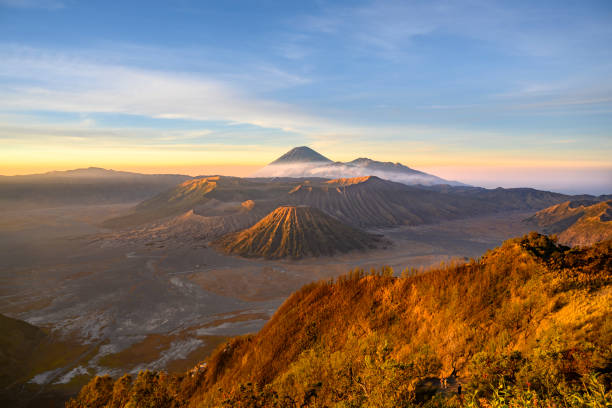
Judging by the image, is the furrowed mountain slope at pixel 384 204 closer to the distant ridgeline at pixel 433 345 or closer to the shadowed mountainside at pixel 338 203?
the shadowed mountainside at pixel 338 203

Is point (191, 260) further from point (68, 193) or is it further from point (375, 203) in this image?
point (68, 193)

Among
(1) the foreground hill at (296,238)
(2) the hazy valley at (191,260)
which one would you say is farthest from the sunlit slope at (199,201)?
(1) the foreground hill at (296,238)

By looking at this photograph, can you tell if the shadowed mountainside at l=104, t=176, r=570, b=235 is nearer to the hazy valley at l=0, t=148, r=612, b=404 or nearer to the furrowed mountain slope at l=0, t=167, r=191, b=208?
the hazy valley at l=0, t=148, r=612, b=404

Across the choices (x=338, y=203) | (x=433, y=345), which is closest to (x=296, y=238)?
(x=338, y=203)

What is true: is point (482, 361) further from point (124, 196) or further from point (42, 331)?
point (124, 196)

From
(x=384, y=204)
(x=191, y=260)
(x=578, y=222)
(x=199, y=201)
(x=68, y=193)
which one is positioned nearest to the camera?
(x=191, y=260)

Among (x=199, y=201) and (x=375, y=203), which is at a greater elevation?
(x=375, y=203)

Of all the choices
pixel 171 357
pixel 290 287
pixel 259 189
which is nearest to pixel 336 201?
pixel 259 189
